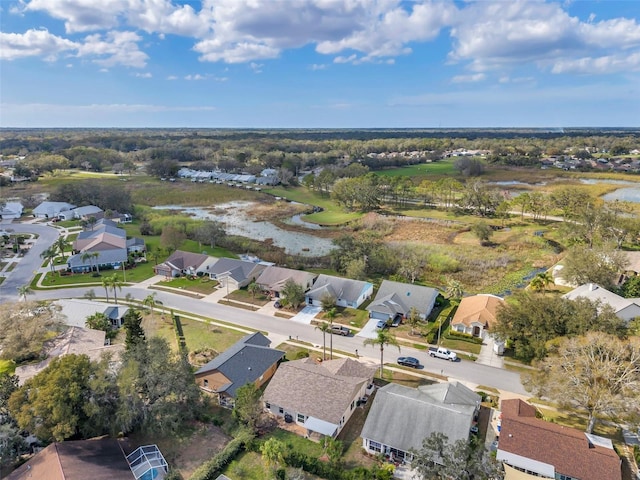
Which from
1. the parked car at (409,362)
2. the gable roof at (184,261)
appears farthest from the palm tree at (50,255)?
the parked car at (409,362)

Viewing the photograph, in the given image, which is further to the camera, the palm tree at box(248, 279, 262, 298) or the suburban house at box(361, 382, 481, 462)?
the palm tree at box(248, 279, 262, 298)

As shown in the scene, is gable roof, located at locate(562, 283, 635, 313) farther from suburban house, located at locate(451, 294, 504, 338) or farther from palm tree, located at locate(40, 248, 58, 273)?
palm tree, located at locate(40, 248, 58, 273)

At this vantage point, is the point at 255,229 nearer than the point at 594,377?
No

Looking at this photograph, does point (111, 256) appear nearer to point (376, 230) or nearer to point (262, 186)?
point (376, 230)

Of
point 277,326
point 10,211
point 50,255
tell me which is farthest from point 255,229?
point 10,211

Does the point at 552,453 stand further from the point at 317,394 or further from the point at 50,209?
the point at 50,209

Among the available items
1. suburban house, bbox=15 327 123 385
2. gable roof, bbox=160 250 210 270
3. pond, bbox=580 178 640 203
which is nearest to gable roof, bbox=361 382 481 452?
suburban house, bbox=15 327 123 385
